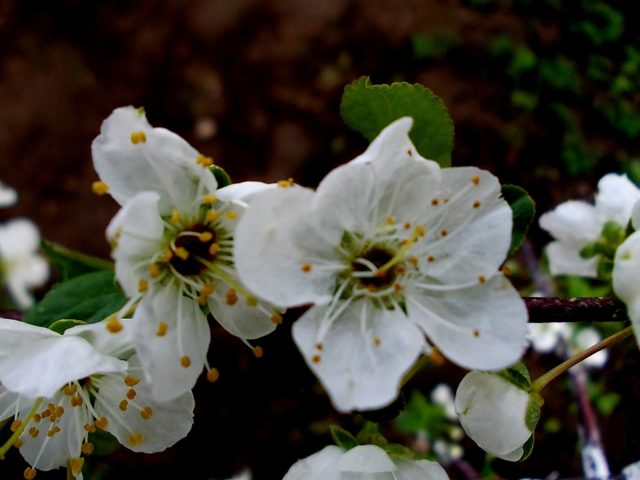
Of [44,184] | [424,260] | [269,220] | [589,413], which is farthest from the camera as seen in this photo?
[44,184]

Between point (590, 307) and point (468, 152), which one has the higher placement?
point (590, 307)

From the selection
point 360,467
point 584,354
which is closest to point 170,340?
point 360,467

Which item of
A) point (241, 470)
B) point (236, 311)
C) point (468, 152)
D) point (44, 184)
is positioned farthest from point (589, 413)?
point (44, 184)

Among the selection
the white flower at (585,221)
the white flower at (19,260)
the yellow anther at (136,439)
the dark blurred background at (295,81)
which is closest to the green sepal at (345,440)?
the yellow anther at (136,439)

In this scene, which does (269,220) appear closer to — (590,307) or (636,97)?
(590,307)

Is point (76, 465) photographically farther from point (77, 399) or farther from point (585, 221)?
point (585, 221)

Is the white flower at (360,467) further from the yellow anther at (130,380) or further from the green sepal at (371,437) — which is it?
the yellow anther at (130,380)
